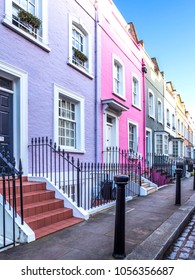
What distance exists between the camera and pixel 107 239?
4.08m

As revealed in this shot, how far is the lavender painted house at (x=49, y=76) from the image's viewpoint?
5.85 metres

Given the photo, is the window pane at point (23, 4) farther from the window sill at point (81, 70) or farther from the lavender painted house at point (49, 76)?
the window sill at point (81, 70)

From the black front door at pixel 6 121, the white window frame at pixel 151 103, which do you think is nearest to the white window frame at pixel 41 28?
the black front door at pixel 6 121

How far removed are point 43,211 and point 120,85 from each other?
334 inches

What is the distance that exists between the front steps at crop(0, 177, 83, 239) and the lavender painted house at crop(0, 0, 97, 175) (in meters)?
0.88

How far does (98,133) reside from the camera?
9.29m

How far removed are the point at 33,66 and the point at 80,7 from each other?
12.3 feet

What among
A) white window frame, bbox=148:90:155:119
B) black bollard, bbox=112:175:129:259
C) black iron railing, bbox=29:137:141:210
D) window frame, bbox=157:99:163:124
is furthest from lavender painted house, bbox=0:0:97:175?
window frame, bbox=157:99:163:124

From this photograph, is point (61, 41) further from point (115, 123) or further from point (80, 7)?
point (115, 123)

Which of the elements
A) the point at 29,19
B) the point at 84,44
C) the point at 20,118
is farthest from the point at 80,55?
the point at 20,118

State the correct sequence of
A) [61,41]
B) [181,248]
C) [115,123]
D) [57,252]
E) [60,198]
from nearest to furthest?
[57,252], [181,248], [60,198], [61,41], [115,123]

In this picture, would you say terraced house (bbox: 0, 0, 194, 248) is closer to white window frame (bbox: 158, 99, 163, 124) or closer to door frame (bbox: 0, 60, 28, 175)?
door frame (bbox: 0, 60, 28, 175)

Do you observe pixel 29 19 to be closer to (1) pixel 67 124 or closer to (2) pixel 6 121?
(2) pixel 6 121
